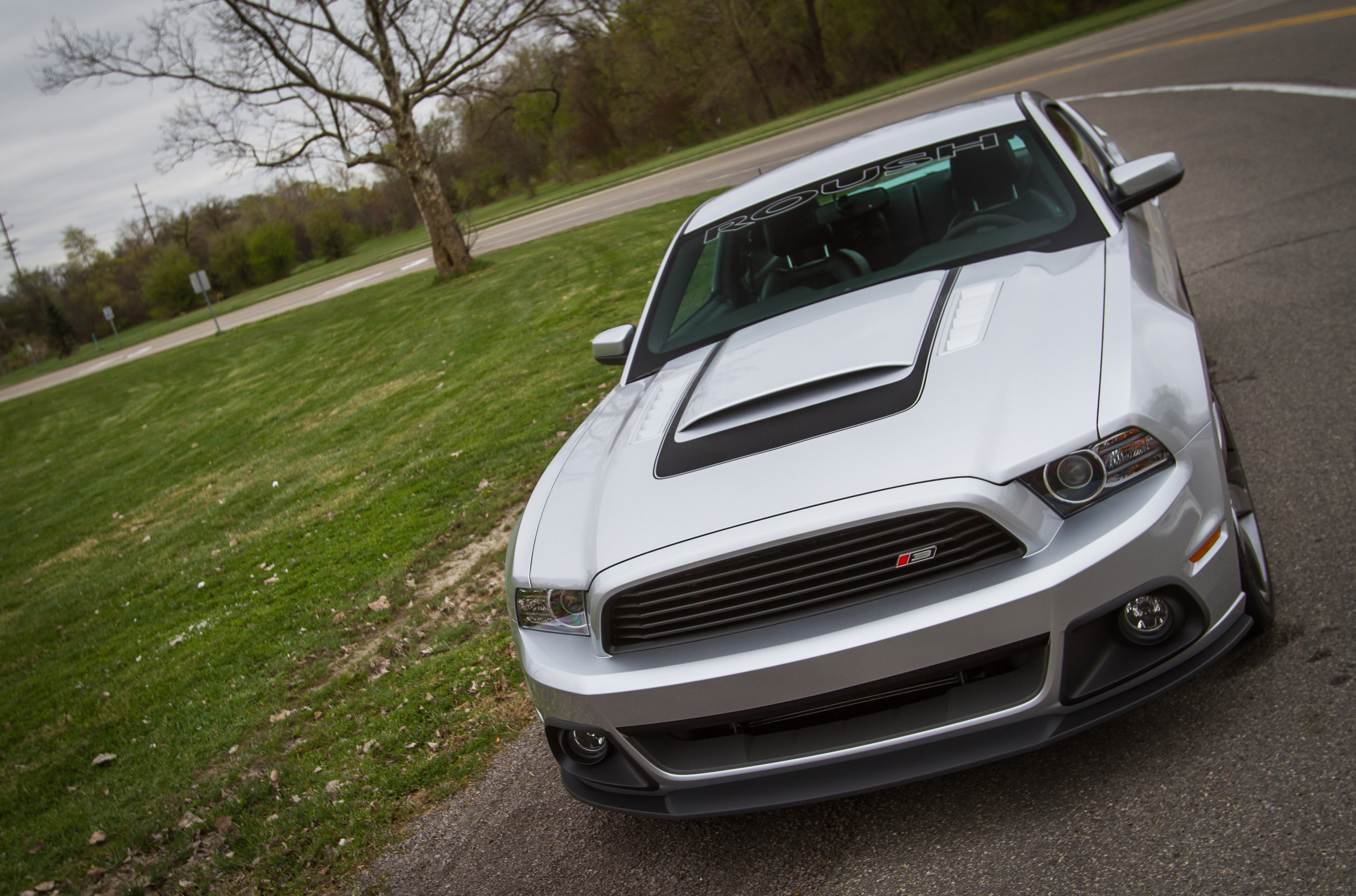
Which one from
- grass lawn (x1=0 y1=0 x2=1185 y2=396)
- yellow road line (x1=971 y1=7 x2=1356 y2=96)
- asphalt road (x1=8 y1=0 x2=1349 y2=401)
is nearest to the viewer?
yellow road line (x1=971 y1=7 x2=1356 y2=96)

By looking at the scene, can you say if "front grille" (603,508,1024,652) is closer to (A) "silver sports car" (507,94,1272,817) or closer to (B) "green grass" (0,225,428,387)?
(A) "silver sports car" (507,94,1272,817)

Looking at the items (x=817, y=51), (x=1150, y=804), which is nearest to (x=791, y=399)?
(x=1150, y=804)

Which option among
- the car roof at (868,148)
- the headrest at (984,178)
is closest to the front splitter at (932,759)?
the headrest at (984,178)

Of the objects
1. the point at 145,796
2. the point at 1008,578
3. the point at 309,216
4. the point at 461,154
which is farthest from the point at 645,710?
the point at 309,216

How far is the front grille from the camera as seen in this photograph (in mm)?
2264

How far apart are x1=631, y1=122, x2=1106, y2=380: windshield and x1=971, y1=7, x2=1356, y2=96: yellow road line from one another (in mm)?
16429


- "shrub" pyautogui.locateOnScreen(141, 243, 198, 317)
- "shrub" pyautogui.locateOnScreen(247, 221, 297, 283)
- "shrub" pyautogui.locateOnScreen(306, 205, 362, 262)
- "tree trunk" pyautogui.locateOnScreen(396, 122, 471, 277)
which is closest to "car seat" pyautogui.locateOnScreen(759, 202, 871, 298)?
"tree trunk" pyautogui.locateOnScreen(396, 122, 471, 277)

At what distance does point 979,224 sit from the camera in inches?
141

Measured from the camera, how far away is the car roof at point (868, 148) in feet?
13.2

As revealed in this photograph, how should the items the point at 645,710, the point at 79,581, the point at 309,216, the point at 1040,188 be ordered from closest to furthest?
1. the point at 645,710
2. the point at 1040,188
3. the point at 79,581
4. the point at 309,216

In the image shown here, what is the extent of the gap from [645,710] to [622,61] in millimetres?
52751

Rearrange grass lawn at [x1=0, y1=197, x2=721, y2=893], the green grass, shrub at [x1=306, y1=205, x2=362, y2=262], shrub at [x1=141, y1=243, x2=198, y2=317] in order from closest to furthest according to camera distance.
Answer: grass lawn at [x1=0, y1=197, x2=721, y2=893] → the green grass → shrub at [x1=306, y1=205, x2=362, y2=262] → shrub at [x1=141, y1=243, x2=198, y2=317]

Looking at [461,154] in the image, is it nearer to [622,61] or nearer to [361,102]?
[622,61]

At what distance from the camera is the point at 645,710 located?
8.00 feet
